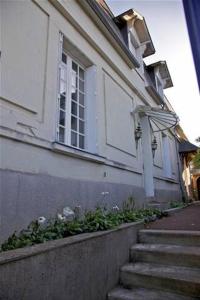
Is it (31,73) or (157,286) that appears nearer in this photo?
(157,286)

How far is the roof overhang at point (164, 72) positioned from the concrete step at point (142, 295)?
11.2 meters

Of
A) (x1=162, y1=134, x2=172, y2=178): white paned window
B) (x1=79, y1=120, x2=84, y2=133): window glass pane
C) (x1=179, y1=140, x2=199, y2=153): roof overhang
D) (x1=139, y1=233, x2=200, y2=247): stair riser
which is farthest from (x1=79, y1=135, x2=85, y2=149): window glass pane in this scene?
(x1=179, y1=140, x2=199, y2=153): roof overhang

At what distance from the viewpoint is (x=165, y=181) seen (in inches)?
402

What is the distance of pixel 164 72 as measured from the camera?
43.5 ft

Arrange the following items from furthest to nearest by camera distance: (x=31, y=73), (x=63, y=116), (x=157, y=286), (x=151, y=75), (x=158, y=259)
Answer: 1. (x=151, y=75)
2. (x=63, y=116)
3. (x=31, y=73)
4. (x=158, y=259)
5. (x=157, y=286)

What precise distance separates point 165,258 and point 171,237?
40 centimetres

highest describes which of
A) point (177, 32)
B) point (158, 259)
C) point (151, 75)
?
point (151, 75)

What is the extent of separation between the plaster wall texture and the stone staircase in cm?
17

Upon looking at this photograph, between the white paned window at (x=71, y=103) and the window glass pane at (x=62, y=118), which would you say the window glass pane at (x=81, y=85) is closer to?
the white paned window at (x=71, y=103)

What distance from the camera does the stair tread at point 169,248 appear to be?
307 centimetres

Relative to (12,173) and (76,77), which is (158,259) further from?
(76,77)

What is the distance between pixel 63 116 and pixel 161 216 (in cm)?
331

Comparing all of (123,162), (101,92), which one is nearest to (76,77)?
(101,92)

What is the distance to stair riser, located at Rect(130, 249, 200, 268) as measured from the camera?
2.97m
